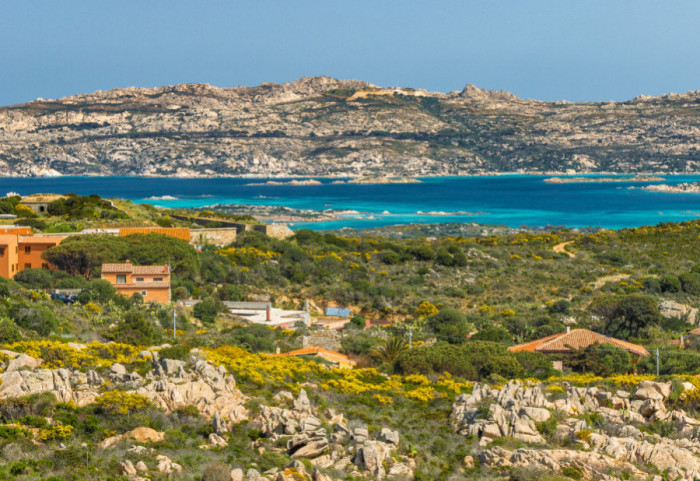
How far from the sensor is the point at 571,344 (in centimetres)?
2517

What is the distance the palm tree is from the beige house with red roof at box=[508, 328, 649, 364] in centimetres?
347

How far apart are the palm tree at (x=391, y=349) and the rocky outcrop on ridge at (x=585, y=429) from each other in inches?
253

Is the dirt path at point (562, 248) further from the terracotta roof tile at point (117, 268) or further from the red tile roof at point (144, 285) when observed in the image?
the terracotta roof tile at point (117, 268)

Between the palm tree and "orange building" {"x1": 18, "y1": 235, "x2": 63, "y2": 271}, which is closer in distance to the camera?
the palm tree

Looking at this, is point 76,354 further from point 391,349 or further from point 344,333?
point 344,333

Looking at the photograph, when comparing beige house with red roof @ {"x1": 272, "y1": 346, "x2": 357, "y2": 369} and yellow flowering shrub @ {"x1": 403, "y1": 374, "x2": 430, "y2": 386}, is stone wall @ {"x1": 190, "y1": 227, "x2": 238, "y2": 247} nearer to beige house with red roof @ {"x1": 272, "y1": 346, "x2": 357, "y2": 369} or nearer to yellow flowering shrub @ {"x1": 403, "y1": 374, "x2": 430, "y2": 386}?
beige house with red roof @ {"x1": 272, "y1": 346, "x2": 357, "y2": 369}

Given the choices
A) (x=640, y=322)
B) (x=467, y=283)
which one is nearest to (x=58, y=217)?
(x=467, y=283)

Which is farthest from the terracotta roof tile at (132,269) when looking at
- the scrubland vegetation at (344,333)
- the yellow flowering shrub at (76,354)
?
the yellow flowering shrub at (76,354)

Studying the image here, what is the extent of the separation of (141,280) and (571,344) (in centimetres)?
1645

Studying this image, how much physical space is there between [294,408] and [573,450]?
5.47 meters

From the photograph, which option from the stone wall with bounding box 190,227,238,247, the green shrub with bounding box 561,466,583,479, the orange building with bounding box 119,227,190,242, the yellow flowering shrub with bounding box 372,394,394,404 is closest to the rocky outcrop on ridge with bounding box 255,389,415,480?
the yellow flowering shrub with bounding box 372,394,394,404

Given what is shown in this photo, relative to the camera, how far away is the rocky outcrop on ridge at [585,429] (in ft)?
46.6

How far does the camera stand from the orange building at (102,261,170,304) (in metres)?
30.5

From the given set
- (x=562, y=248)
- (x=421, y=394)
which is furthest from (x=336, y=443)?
(x=562, y=248)
